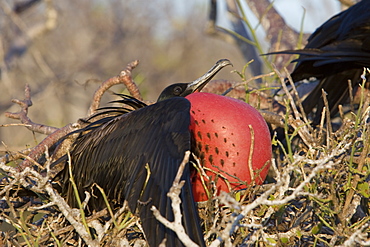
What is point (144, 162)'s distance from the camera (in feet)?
5.86

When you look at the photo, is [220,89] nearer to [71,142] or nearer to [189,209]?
[71,142]

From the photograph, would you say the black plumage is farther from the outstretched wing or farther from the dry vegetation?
the outstretched wing

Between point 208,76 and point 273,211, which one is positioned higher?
point 208,76

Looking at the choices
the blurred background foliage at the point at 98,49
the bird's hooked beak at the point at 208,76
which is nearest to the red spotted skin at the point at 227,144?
the bird's hooked beak at the point at 208,76

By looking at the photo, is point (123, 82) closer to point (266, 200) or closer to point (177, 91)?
point (177, 91)

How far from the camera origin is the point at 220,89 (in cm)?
290

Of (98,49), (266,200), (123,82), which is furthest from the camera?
(98,49)

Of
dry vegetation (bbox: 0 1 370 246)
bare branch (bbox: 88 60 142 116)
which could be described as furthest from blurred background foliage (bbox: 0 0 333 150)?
bare branch (bbox: 88 60 142 116)

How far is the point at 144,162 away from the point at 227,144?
11.3 inches

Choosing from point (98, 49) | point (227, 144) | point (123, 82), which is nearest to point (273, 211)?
point (227, 144)

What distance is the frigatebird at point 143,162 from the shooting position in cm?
160

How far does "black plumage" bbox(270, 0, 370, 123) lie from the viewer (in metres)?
2.84

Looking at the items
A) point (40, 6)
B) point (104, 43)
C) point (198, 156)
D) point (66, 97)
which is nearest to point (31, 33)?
point (66, 97)

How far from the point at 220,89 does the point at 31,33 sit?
2870mm
